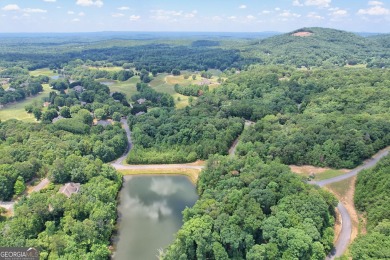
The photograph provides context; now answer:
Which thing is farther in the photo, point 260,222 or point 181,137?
point 181,137

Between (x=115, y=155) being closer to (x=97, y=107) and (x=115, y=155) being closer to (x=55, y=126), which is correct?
(x=55, y=126)

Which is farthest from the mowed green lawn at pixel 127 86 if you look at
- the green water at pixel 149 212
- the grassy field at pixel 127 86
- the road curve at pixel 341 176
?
the green water at pixel 149 212

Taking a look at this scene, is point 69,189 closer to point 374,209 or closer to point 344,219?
point 344,219

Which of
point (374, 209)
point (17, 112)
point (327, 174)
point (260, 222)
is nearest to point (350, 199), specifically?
point (374, 209)

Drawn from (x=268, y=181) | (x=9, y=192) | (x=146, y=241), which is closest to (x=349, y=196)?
(x=268, y=181)

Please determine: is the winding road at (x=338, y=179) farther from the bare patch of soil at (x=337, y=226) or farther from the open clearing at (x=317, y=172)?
the open clearing at (x=317, y=172)

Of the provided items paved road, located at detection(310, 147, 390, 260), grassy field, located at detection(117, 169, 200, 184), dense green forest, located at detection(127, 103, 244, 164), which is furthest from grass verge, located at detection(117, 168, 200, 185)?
paved road, located at detection(310, 147, 390, 260)
